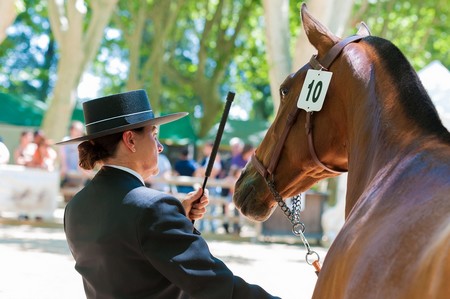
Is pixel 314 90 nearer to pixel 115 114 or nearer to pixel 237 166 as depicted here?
pixel 115 114

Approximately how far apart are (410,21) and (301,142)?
28.4 m

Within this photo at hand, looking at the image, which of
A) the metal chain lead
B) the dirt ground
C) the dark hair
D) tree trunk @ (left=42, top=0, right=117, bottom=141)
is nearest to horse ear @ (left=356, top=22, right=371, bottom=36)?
the metal chain lead

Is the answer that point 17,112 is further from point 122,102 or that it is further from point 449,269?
point 449,269

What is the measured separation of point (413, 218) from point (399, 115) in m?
0.68

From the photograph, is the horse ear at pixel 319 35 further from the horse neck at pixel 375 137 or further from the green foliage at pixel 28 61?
the green foliage at pixel 28 61

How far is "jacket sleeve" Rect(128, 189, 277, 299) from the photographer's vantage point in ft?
10.2

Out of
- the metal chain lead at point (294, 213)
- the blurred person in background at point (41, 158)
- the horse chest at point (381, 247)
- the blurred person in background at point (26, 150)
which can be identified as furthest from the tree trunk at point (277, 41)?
the horse chest at point (381, 247)

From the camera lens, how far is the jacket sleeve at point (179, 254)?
10.2ft

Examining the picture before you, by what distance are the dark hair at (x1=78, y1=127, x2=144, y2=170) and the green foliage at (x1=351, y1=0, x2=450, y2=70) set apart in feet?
75.5

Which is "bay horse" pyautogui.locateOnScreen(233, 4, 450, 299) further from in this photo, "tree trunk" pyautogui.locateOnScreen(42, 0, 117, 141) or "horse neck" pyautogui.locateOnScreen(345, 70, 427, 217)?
"tree trunk" pyautogui.locateOnScreen(42, 0, 117, 141)

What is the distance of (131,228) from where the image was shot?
3.17m

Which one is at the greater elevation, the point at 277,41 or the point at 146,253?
the point at 146,253

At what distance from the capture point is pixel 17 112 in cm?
2998

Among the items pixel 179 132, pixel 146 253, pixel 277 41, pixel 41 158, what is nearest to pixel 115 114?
pixel 146 253
